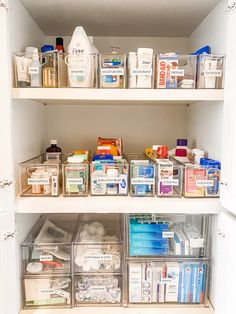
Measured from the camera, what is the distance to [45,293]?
1106 mm

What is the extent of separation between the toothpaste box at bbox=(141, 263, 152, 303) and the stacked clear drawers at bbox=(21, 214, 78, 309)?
30 centimetres

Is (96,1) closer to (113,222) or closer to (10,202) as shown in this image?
(10,202)

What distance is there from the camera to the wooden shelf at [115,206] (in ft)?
3.34

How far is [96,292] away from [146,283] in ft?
0.68

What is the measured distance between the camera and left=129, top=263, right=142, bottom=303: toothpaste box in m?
1.10

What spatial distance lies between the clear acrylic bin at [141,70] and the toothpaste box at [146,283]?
716mm

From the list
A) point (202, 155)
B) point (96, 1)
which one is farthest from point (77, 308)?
point (96, 1)

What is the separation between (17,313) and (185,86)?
1.08 m

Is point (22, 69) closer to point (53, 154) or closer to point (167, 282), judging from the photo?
point (53, 154)

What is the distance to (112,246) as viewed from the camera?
1138 millimetres

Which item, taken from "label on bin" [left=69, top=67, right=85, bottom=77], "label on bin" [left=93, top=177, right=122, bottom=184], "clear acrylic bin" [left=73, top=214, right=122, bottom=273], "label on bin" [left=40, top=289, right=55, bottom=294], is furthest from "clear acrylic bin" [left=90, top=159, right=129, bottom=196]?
"label on bin" [left=40, top=289, right=55, bottom=294]

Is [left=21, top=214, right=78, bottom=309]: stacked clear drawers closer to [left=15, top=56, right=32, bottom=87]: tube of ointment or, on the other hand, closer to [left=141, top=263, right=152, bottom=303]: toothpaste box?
[left=141, top=263, right=152, bottom=303]: toothpaste box

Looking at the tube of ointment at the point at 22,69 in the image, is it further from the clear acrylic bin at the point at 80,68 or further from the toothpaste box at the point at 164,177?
the toothpaste box at the point at 164,177

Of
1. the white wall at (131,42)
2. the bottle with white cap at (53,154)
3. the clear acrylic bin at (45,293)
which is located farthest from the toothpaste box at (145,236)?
the white wall at (131,42)
